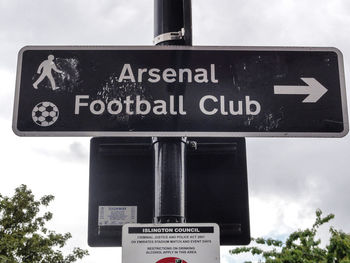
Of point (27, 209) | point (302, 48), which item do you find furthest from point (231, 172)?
point (27, 209)

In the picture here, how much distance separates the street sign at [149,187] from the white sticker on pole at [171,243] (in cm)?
51

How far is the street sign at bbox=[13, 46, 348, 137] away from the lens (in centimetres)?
262

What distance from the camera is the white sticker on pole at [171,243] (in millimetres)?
2371

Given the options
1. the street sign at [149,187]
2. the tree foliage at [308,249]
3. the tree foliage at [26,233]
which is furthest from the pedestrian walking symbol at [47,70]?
the tree foliage at [26,233]

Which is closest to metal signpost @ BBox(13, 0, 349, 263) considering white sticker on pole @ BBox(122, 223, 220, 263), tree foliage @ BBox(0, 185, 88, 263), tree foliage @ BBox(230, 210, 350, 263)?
white sticker on pole @ BBox(122, 223, 220, 263)

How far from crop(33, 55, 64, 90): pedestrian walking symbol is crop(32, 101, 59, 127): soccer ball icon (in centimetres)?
10

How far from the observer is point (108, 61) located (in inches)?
109

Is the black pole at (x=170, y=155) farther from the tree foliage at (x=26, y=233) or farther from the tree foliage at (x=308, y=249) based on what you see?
the tree foliage at (x=26, y=233)

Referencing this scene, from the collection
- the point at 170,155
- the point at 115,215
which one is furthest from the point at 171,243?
the point at 115,215

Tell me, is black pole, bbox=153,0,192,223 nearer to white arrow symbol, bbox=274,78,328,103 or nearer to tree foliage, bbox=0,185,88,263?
white arrow symbol, bbox=274,78,328,103

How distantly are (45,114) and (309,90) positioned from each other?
128 cm

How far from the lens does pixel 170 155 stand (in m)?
2.65

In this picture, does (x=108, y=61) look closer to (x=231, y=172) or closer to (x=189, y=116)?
(x=189, y=116)

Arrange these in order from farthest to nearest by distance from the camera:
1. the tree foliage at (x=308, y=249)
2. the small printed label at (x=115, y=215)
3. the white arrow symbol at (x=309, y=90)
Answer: the tree foliage at (x=308, y=249), the small printed label at (x=115, y=215), the white arrow symbol at (x=309, y=90)
